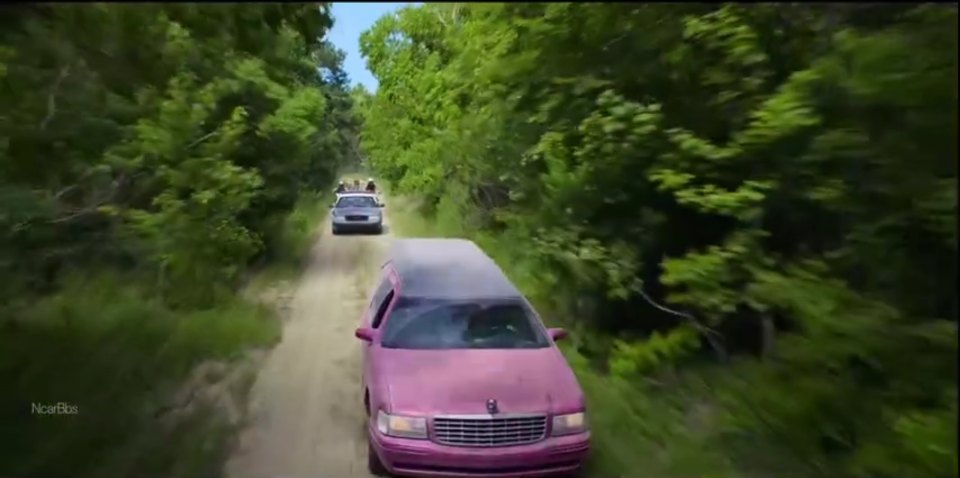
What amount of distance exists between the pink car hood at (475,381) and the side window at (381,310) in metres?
0.86

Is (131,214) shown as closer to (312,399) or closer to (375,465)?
(312,399)

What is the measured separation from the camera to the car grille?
7672mm

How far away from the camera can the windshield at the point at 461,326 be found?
881cm

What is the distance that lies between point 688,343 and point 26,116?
5605 mm

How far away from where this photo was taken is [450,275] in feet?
33.3

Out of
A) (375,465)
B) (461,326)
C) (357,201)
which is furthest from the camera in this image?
(357,201)

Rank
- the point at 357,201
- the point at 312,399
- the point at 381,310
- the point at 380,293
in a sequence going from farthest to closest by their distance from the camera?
1. the point at 357,201
2. the point at 312,399
3. the point at 380,293
4. the point at 381,310

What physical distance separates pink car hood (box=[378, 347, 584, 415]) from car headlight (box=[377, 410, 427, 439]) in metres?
0.06

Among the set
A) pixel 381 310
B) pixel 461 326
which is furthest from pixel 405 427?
pixel 381 310

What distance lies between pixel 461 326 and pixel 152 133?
4.33 meters

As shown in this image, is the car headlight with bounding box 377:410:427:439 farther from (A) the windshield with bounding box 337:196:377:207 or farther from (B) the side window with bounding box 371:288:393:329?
(A) the windshield with bounding box 337:196:377:207

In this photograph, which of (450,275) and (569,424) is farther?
(450,275)

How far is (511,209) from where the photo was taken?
1275cm

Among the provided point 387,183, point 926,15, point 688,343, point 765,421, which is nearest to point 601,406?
point 688,343
